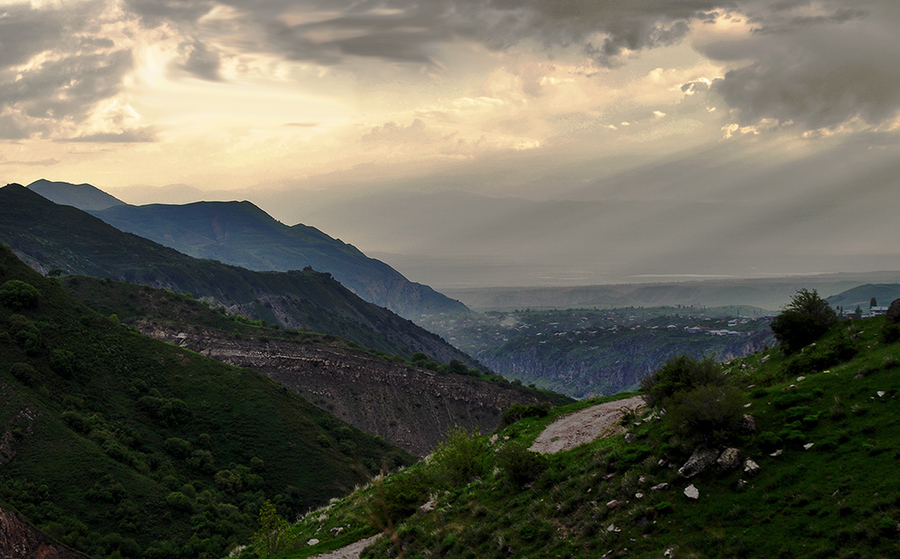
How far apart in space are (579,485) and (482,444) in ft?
44.3

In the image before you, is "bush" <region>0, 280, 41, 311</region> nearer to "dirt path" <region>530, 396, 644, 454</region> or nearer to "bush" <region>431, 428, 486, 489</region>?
"bush" <region>431, 428, 486, 489</region>

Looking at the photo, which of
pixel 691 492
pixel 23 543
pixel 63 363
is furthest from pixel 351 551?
pixel 63 363

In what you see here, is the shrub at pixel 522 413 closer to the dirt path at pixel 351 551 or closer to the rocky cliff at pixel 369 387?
the dirt path at pixel 351 551

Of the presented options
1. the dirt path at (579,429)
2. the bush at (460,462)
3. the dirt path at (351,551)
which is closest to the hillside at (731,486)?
the dirt path at (351,551)

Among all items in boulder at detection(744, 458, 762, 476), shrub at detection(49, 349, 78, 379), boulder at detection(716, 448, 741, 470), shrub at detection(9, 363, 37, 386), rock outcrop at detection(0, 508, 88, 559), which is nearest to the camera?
boulder at detection(744, 458, 762, 476)

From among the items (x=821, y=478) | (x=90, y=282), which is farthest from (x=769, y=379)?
(x=90, y=282)

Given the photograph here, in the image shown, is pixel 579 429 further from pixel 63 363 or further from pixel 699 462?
pixel 63 363

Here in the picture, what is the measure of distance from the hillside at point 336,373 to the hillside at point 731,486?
104m

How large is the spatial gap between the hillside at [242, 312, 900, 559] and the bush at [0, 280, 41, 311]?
7737 cm

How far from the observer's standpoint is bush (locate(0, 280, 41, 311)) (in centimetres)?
7375

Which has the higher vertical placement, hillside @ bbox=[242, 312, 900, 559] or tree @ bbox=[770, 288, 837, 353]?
tree @ bbox=[770, 288, 837, 353]

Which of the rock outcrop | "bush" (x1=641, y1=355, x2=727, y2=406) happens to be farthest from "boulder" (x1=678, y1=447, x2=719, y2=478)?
the rock outcrop

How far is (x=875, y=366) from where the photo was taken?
17781 mm

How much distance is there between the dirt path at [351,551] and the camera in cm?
2631
